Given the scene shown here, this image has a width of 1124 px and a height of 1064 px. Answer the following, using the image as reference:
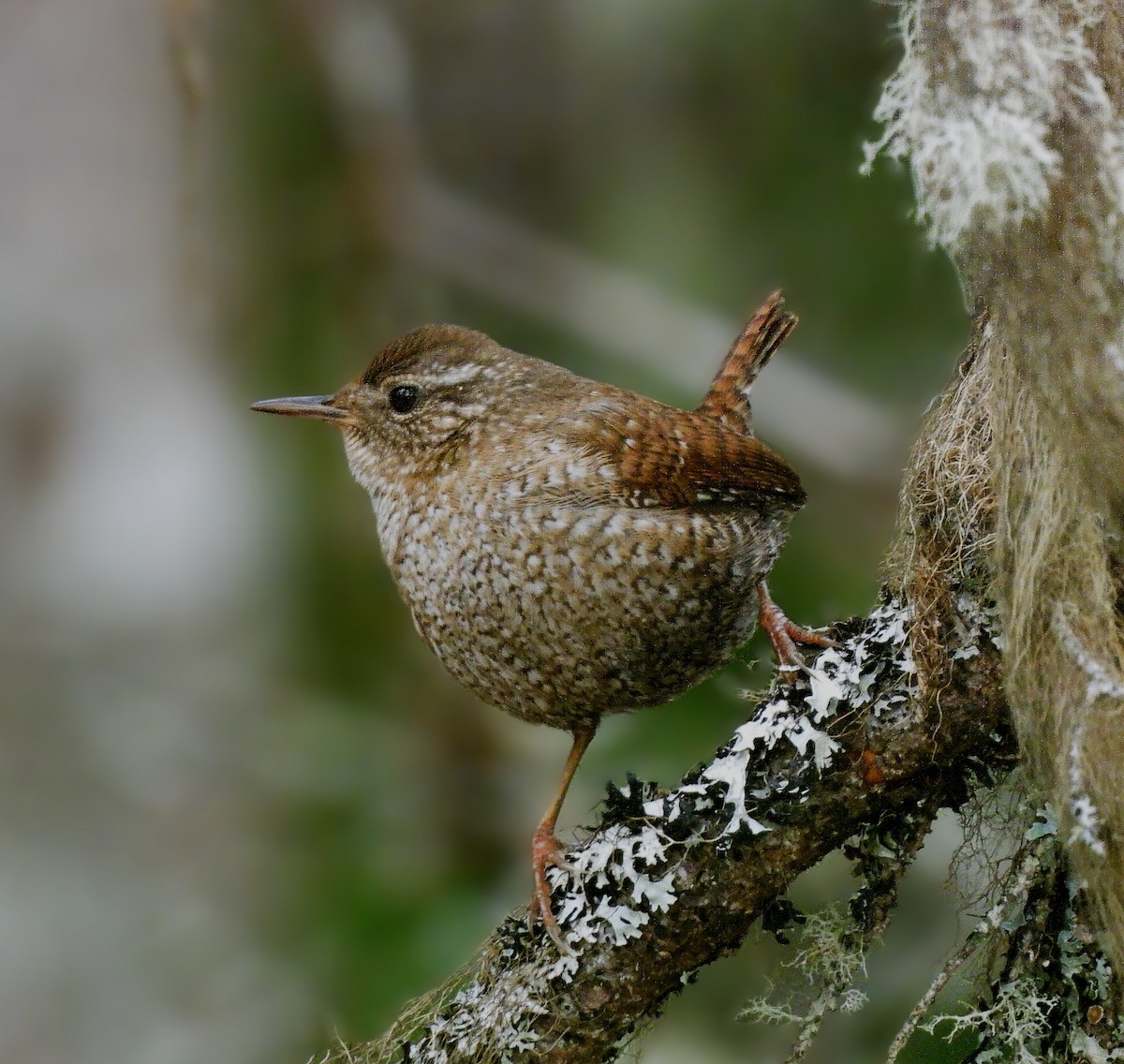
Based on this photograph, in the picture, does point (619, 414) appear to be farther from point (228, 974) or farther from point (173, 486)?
point (228, 974)

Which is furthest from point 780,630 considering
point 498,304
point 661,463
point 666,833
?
point 498,304

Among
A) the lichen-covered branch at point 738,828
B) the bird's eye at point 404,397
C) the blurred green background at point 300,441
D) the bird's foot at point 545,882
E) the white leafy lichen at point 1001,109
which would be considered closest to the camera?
the white leafy lichen at point 1001,109

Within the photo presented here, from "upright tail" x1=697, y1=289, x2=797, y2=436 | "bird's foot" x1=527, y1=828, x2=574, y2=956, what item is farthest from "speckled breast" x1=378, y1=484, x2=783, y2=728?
"upright tail" x1=697, y1=289, x2=797, y2=436

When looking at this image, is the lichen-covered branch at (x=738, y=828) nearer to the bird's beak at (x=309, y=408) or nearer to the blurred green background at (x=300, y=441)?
the blurred green background at (x=300, y=441)

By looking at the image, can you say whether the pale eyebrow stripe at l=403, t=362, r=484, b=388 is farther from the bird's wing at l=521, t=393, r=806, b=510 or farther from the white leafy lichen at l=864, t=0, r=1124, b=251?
the white leafy lichen at l=864, t=0, r=1124, b=251

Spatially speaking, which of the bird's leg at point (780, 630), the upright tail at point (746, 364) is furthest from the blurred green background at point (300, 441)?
the bird's leg at point (780, 630)

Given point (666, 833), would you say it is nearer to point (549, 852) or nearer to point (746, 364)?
point (549, 852)

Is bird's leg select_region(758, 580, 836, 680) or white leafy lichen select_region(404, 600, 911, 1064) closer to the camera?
white leafy lichen select_region(404, 600, 911, 1064)
